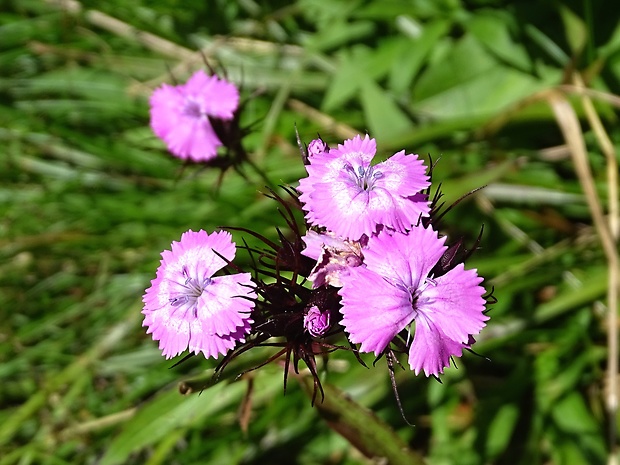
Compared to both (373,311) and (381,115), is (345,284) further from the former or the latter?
(381,115)

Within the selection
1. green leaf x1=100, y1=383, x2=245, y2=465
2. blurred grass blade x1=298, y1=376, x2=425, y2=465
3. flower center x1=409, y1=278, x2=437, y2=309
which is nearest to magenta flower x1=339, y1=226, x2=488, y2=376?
flower center x1=409, y1=278, x2=437, y2=309

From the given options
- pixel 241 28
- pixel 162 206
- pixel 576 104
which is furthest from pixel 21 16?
pixel 576 104

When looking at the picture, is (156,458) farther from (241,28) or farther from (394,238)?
(241,28)

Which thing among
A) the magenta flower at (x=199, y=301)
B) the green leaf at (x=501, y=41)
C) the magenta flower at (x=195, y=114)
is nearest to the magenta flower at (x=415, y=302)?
the magenta flower at (x=199, y=301)

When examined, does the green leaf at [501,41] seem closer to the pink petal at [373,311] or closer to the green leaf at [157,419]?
the green leaf at [157,419]

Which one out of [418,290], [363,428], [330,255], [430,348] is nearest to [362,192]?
[330,255]

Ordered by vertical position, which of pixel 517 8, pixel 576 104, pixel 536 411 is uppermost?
pixel 517 8

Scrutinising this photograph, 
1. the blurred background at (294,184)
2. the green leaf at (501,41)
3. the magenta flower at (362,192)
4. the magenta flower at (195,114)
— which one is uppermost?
the magenta flower at (362,192)
